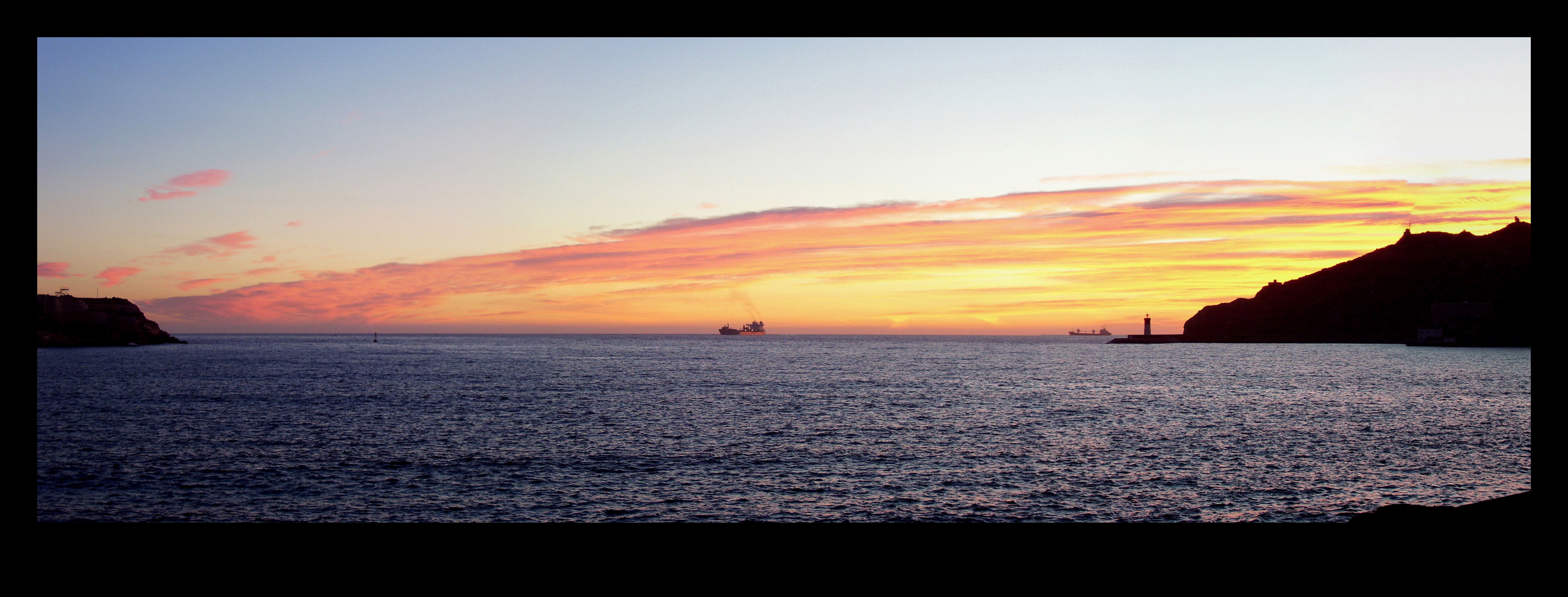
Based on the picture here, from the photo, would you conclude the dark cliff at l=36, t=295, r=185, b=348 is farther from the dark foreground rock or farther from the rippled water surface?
the dark foreground rock

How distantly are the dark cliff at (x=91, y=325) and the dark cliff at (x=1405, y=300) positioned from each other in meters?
172

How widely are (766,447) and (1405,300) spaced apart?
14461 cm

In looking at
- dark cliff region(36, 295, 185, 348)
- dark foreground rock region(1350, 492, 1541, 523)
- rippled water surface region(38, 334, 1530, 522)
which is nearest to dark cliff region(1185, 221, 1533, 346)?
rippled water surface region(38, 334, 1530, 522)

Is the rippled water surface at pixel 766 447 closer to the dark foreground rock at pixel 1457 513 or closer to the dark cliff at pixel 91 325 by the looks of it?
the dark foreground rock at pixel 1457 513

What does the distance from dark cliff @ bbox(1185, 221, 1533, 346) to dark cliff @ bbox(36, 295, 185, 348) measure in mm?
172479

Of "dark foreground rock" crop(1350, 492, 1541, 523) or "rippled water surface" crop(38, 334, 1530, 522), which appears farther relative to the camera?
"rippled water surface" crop(38, 334, 1530, 522)

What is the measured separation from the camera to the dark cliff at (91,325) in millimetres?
111062

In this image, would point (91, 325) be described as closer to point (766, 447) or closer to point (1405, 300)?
point (766, 447)

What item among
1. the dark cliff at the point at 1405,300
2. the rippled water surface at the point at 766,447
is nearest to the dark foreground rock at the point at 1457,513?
the rippled water surface at the point at 766,447

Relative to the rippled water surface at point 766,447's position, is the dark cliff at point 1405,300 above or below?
above

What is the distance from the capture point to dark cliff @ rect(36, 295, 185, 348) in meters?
111

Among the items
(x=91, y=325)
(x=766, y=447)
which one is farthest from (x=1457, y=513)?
(x=91, y=325)

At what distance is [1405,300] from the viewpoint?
131m

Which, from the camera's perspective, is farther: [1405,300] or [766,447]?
[1405,300]
